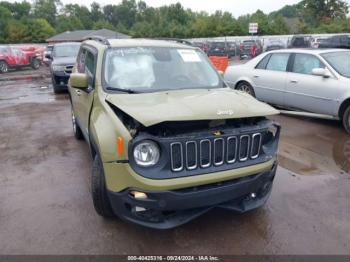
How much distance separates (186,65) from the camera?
448cm

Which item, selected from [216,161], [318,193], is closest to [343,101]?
[318,193]

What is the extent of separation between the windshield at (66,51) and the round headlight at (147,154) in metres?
11.2

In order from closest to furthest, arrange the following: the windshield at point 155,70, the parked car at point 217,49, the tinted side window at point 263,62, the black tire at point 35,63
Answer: the windshield at point 155,70 → the tinted side window at point 263,62 → the black tire at point 35,63 → the parked car at point 217,49

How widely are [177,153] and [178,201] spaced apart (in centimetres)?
40

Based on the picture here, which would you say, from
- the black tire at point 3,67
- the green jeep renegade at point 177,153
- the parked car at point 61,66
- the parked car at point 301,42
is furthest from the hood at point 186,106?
the parked car at point 301,42

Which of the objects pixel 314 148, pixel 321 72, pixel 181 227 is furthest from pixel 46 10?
pixel 181 227

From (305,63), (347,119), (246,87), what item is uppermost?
(305,63)

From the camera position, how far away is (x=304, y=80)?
7211 millimetres

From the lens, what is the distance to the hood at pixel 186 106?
2.96m

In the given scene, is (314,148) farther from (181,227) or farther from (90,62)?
(90,62)

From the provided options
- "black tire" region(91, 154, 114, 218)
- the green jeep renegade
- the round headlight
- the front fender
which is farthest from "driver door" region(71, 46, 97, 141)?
the round headlight

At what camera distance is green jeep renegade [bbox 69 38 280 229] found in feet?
9.46

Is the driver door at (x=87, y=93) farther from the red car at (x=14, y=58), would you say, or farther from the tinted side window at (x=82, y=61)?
the red car at (x=14, y=58)

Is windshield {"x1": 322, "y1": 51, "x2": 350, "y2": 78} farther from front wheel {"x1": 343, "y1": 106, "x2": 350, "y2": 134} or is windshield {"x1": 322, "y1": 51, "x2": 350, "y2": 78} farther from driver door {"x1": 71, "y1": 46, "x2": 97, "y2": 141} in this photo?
driver door {"x1": 71, "y1": 46, "x2": 97, "y2": 141}
